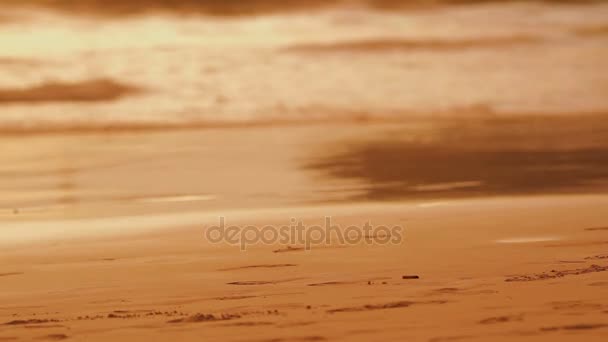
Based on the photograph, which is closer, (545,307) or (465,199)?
(545,307)

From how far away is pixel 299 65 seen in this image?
61.0 feet

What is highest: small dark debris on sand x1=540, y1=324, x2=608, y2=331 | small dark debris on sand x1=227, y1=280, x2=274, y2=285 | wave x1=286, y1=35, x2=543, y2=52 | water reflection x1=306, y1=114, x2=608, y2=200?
wave x1=286, y1=35, x2=543, y2=52

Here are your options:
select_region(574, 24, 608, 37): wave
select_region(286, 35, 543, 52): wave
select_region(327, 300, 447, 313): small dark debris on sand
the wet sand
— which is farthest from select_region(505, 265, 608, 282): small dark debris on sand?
select_region(574, 24, 608, 37): wave

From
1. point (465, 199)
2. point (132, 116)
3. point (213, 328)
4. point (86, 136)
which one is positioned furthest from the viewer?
point (132, 116)

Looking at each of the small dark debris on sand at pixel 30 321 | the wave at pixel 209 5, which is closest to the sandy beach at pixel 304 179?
the small dark debris on sand at pixel 30 321

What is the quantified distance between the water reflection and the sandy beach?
4 centimetres

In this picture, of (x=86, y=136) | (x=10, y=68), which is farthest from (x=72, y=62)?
(x=86, y=136)

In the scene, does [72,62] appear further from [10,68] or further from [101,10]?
[101,10]

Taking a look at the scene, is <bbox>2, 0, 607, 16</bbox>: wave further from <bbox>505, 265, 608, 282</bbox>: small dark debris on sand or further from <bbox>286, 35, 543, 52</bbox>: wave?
<bbox>505, 265, 608, 282</bbox>: small dark debris on sand

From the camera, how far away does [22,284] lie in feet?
16.5

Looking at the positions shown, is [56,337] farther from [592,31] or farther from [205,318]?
[592,31]

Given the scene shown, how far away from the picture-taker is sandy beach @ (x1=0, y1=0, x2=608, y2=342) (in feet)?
14.2

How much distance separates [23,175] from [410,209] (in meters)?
4.03

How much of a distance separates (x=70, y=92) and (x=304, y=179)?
920 cm
